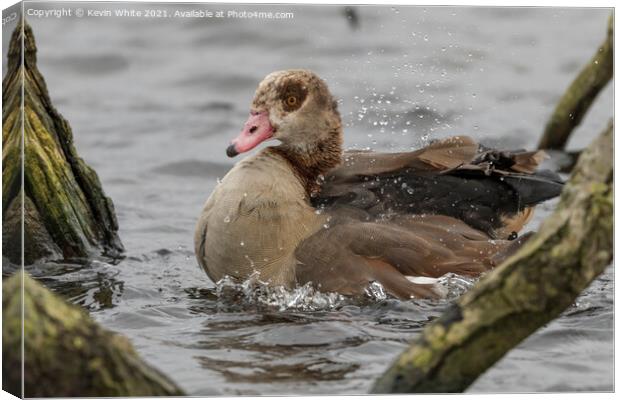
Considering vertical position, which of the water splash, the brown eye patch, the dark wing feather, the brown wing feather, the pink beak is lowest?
the water splash

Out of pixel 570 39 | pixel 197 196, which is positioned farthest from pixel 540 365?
pixel 197 196

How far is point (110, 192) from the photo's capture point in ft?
34.4

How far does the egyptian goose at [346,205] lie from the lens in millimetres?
7461

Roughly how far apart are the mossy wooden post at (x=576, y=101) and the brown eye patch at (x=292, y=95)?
1942mm

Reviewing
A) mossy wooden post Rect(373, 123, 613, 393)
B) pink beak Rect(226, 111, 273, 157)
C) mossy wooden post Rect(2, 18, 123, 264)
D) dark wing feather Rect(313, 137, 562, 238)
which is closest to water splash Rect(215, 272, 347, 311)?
dark wing feather Rect(313, 137, 562, 238)

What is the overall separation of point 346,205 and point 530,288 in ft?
9.53

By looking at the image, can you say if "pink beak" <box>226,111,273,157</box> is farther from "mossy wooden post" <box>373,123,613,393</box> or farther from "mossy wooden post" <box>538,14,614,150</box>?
"mossy wooden post" <box>373,123,613,393</box>

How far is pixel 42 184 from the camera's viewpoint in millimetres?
7504

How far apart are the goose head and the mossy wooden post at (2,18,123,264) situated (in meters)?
1.10

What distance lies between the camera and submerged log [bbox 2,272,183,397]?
4.81 metres

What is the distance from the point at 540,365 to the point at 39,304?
2.87 metres

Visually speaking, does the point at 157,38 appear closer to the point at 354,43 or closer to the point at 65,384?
the point at 354,43

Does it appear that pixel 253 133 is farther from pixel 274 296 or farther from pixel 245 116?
pixel 245 116

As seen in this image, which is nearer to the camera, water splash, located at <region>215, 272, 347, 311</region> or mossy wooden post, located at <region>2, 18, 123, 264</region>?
mossy wooden post, located at <region>2, 18, 123, 264</region>
